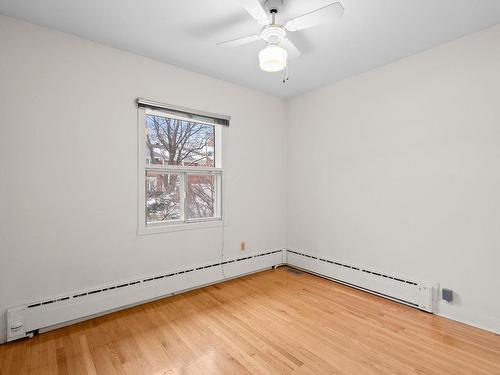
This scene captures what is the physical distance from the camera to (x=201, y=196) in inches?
134

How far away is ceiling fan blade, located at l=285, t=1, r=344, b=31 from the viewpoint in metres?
1.62

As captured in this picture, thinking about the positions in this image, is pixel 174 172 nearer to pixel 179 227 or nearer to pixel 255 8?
pixel 179 227

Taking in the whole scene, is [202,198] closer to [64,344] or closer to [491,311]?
[64,344]

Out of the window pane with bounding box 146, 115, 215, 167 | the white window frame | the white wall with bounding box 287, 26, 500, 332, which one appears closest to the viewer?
the white wall with bounding box 287, 26, 500, 332

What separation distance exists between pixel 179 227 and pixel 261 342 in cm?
153

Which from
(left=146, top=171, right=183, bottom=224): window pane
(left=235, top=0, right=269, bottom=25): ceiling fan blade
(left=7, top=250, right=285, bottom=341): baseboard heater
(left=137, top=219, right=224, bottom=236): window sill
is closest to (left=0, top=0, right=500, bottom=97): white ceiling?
(left=235, top=0, right=269, bottom=25): ceiling fan blade

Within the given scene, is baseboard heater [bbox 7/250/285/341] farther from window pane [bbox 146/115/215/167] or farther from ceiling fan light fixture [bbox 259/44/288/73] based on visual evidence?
ceiling fan light fixture [bbox 259/44/288/73]

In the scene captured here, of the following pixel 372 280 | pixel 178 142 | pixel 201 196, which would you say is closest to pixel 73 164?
pixel 178 142

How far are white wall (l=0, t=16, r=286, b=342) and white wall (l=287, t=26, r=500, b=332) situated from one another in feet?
5.74

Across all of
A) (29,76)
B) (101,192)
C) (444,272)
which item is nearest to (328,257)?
(444,272)

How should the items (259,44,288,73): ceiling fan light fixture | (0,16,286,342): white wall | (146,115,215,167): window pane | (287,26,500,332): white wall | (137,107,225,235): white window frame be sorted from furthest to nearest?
(146,115,215,167): window pane → (137,107,225,235): white window frame → (287,26,500,332): white wall → (0,16,286,342): white wall → (259,44,288,73): ceiling fan light fixture

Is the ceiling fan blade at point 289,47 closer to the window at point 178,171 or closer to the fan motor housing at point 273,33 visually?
the fan motor housing at point 273,33

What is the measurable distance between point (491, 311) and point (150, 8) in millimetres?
3774

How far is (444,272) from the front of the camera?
2553 mm
